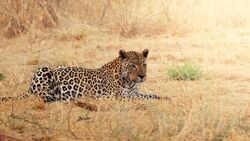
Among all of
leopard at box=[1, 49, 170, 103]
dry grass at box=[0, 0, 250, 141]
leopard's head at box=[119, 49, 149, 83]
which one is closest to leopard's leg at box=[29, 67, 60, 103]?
leopard at box=[1, 49, 170, 103]

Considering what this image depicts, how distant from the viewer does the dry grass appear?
7.31 m

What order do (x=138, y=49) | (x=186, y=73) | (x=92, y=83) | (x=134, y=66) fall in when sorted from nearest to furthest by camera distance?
(x=134, y=66), (x=92, y=83), (x=186, y=73), (x=138, y=49)

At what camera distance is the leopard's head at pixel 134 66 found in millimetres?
8781

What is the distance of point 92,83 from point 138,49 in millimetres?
4809

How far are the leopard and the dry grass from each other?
0.22m

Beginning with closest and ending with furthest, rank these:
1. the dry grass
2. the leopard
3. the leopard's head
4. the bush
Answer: the dry grass
the leopard's head
the leopard
the bush

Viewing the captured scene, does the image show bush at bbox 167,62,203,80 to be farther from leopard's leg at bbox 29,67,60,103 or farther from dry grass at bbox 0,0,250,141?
leopard's leg at bbox 29,67,60,103

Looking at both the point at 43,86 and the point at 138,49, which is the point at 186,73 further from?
the point at 138,49

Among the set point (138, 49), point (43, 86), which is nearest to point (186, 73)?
point (43, 86)

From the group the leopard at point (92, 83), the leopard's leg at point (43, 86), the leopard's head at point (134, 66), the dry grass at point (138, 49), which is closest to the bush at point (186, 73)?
the dry grass at point (138, 49)

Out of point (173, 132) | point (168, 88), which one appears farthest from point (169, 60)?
point (173, 132)

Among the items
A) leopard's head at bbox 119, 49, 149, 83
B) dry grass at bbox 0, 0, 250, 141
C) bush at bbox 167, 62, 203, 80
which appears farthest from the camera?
bush at bbox 167, 62, 203, 80

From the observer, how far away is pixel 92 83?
896 cm

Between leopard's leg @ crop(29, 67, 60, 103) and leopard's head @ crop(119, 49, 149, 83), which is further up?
leopard's head @ crop(119, 49, 149, 83)
